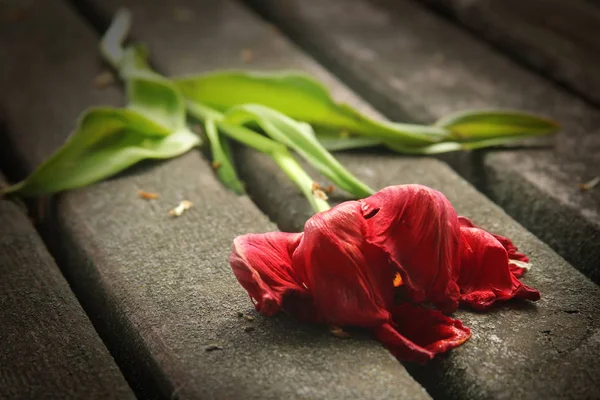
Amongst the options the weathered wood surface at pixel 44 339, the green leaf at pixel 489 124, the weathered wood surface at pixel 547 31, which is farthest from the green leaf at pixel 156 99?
Answer: the weathered wood surface at pixel 547 31

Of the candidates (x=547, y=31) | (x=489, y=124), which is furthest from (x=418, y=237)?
(x=547, y=31)

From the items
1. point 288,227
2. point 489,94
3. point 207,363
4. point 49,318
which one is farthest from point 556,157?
point 49,318

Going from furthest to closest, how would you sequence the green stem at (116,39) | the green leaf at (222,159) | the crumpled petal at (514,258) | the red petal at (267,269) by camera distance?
the green stem at (116,39) < the green leaf at (222,159) < the crumpled petal at (514,258) < the red petal at (267,269)

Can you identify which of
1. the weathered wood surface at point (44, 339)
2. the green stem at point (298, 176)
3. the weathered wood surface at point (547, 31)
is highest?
the weathered wood surface at point (547, 31)

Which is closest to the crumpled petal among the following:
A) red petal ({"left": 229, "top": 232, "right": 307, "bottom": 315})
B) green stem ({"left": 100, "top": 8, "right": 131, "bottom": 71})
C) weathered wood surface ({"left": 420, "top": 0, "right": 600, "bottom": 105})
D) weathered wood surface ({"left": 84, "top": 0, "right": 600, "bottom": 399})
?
weathered wood surface ({"left": 84, "top": 0, "right": 600, "bottom": 399})

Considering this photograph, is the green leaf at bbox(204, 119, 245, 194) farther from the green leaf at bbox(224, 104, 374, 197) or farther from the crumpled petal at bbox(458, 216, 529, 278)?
the crumpled petal at bbox(458, 216, 529, 278)

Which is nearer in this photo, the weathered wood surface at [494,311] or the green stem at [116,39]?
the weathered wood surface at [494,311]

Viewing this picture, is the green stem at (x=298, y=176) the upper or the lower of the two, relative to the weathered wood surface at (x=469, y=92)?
lower

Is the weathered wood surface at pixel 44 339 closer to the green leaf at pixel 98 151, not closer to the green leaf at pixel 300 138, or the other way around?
the green leaf at pixel 98 151
